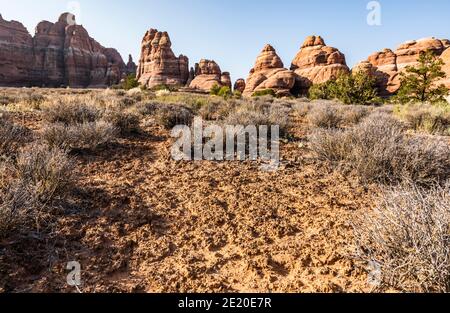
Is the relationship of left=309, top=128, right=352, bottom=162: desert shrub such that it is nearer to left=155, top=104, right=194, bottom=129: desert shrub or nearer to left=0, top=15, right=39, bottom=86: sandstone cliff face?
left=155, top=104, right=194, bottom=129: desert shrub

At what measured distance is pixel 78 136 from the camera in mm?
4777

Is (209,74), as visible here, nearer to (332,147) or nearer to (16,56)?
(16,56)

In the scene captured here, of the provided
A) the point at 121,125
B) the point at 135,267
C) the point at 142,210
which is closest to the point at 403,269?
the point at 135,267

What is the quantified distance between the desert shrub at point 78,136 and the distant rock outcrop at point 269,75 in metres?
52.8

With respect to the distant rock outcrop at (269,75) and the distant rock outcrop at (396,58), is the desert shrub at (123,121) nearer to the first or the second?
the distant rock outcrop at (269,75)

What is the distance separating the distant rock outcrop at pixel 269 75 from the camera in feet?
188

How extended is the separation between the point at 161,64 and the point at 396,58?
64.7 meters

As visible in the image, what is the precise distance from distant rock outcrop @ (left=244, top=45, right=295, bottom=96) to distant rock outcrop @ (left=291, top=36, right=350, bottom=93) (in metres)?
3.84

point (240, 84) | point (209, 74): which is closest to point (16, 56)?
point (209, 74)

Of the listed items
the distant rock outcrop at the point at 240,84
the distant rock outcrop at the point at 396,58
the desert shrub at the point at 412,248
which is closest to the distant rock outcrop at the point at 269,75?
the distant rock outcrop at the point at 240,84

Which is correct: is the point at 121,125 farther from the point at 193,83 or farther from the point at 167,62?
the point at 167,62

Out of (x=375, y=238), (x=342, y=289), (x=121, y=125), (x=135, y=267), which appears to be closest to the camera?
(x=342, y=289)

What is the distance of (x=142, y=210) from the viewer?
309cm
